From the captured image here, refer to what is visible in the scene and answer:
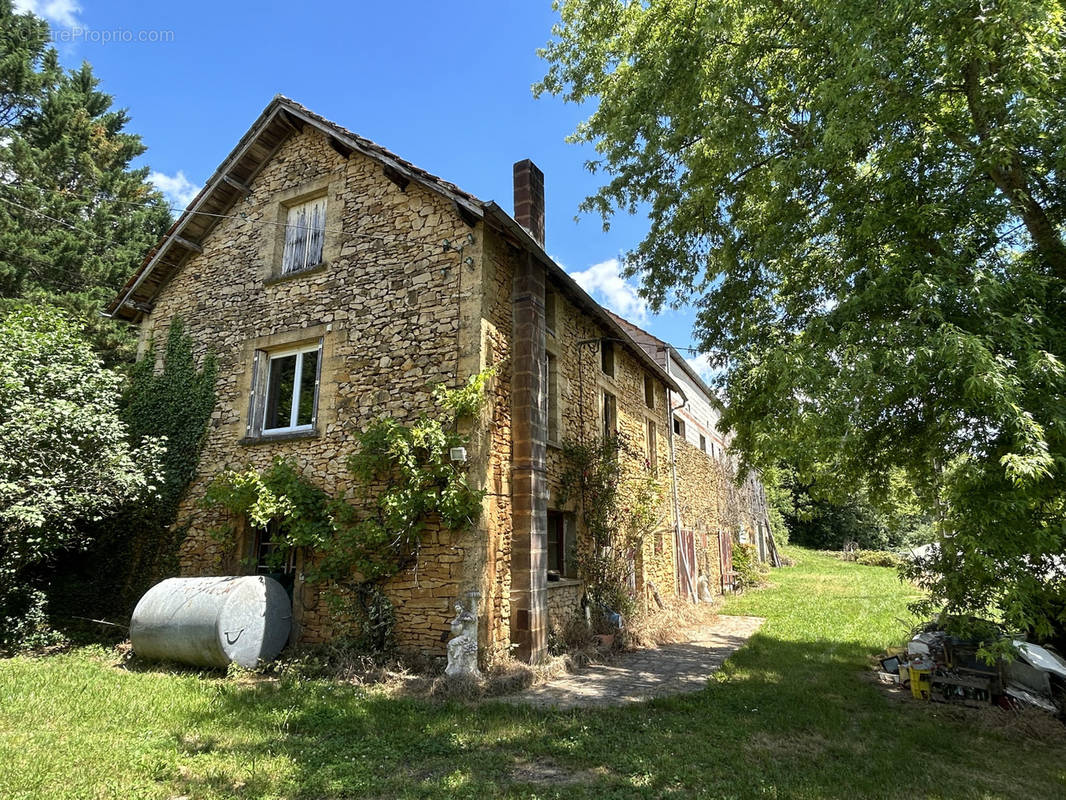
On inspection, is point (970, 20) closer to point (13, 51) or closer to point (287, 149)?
point (287, 149)

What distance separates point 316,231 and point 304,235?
0.99 feet

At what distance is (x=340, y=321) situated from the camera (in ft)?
31.7

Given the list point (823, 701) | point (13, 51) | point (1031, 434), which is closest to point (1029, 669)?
point (823, 701)

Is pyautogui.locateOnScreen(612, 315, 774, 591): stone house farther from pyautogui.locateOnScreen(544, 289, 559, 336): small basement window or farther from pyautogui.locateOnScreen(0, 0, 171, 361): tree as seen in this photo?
pyautogui.locateOnScreen(0, 0, 171, 361): tree

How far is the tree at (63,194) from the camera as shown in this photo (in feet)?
52.3

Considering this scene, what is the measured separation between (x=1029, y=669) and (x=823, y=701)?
2.59 m

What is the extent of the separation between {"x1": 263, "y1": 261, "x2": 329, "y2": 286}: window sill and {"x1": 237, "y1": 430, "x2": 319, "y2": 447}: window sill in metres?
2.69

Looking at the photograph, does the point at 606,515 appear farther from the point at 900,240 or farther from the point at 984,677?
the point at 900,240

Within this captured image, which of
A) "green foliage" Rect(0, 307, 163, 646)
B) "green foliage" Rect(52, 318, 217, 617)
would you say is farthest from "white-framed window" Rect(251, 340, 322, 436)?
"green foliage" Rect(0, 307, 163, 646)

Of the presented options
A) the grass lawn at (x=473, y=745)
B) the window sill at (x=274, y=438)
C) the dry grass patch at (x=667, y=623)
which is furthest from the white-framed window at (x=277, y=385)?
the dry grass patch at (x=667, y=623)

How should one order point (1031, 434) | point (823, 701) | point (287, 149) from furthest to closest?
1. point (287, 149)
2. point (823, 701)
3. point (1031, 434)

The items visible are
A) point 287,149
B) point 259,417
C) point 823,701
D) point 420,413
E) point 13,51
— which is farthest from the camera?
point 13,51

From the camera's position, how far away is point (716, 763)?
5.07 metres

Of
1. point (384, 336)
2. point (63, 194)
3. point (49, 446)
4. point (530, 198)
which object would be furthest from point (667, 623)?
point (63, 194)
